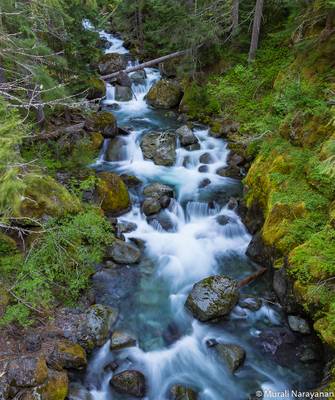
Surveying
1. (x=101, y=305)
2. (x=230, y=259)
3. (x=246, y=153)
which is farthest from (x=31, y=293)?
(x=246, y=153)

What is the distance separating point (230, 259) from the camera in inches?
388

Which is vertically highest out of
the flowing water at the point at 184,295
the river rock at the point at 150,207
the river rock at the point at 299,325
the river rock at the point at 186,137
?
the river rock at the point at 186,137

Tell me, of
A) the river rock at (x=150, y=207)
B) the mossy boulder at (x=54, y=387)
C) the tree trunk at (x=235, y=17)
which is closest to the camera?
the mossy boulder at (x=54, y=387)

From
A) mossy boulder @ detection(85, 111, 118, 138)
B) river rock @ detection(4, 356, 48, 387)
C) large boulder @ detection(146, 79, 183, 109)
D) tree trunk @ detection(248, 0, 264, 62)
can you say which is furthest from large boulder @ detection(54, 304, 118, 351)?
tree trunk @ detection(248, 0, 264, 62)

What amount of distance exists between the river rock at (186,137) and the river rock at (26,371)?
10428mm

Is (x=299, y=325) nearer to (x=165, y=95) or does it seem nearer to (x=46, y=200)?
(x=46, y=200)

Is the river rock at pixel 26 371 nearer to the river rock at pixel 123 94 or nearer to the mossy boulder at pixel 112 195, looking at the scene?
the mossy boulder at pixel 112 195

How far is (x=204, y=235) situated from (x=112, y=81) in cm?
1232

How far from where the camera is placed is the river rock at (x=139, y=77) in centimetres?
1980

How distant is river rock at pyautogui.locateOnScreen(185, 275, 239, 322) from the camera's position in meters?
7.86

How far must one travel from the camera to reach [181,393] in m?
6.55

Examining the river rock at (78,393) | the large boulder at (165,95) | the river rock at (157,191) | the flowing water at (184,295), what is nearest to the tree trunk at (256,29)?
the large boulder at (165,95)

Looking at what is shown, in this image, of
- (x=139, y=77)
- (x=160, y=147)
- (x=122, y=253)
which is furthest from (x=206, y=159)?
(x=139, y=77)

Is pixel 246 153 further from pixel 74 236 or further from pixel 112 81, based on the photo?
pixel 112 81
